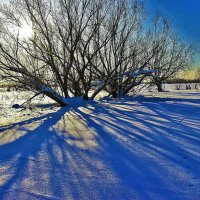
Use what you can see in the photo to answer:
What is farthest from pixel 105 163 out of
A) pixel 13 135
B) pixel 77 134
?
pixel 13 135

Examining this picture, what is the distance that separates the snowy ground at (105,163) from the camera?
9.46 feet

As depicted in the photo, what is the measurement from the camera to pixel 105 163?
374cm

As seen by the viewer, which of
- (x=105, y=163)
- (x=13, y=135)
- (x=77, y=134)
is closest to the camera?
(x=105, y=163)

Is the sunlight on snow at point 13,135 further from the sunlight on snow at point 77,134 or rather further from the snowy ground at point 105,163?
the sunlight on snow at point 77,134

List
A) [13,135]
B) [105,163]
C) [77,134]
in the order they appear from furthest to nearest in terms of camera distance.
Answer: [13,135], [77,134], [105,163]

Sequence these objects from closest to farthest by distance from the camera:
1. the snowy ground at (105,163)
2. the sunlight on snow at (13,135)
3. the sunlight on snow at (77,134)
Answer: the snowy ground at (105,163) < the sunlight on snow at (77,134) < the sunlight on snow at (13,135)

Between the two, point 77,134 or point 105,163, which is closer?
point 105,163

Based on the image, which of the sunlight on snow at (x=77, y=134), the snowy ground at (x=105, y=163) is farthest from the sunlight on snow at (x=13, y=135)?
the sunlight on snow at (x=77, y=134)

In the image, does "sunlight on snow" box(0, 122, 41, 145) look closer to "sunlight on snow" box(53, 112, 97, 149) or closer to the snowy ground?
the snowy ground

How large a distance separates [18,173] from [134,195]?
55.3 inches

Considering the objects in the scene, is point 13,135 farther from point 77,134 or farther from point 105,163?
point 105,163

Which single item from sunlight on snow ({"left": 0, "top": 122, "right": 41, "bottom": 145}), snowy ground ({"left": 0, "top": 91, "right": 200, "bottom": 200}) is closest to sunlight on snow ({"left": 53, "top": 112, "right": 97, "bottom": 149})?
snowy ground ({"left": 0, "top": 91, "right": 200, "bottom": 200})

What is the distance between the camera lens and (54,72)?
13.0 meters

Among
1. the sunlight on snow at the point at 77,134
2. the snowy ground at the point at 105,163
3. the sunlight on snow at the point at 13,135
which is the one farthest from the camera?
the sunlight on snow at the point at 13,135
